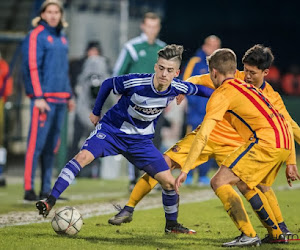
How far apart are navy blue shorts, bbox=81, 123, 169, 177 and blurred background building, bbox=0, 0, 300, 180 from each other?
767cm

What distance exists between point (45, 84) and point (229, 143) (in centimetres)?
280

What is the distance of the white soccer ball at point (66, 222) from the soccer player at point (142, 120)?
417 mm

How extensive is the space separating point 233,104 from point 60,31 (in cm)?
393

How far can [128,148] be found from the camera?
23.9 ft

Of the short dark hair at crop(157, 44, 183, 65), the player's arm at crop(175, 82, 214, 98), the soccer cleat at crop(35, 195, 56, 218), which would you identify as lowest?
the soccer cleat at crop(35, 195, 56, 218)

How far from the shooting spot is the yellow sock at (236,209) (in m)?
6.29

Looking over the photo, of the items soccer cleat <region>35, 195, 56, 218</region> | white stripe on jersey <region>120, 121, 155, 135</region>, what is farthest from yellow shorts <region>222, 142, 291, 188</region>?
soccer cleat <region>35, 195, 56, 218</region>

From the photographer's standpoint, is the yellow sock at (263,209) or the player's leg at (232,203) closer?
the player's leg at (232,203)

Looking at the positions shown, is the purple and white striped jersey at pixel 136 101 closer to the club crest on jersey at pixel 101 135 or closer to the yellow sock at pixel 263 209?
the club crest on jersey at pixel 101 135

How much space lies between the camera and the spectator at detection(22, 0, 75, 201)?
9.55 meters

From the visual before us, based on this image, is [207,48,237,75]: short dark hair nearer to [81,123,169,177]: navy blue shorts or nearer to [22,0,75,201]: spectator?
[81,123,169,177]: navy blue shorts

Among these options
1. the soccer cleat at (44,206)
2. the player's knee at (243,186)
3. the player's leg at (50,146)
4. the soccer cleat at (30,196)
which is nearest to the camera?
the player's knee at (243,186)

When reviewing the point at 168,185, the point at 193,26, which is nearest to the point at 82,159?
the point at 168,185

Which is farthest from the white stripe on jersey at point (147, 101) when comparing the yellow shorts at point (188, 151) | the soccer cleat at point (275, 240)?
the soccer cleat at point (275, 240)
